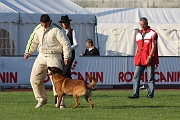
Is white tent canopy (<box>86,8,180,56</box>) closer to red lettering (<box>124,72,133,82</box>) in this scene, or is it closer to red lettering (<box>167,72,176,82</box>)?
red lettering (<box>167,72,176,82</box>)

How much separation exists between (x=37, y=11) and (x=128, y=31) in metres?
5.80

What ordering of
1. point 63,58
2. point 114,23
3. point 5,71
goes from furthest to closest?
point 114,23 < point 5,71 < point 63,58

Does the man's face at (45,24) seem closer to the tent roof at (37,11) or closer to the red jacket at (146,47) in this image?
the red jacket at (146,47)

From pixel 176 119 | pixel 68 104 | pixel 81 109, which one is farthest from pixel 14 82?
pixel 176 119

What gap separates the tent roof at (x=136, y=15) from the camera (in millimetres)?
32750

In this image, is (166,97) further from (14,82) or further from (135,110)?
(14,82)

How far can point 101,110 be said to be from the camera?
47.1 ft

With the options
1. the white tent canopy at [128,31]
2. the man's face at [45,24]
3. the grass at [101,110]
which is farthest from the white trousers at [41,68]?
the white tent canopy at [128,31]

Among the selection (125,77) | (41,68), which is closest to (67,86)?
(41,68)

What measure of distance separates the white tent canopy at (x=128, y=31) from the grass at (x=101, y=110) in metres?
13.4

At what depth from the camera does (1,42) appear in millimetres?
27094

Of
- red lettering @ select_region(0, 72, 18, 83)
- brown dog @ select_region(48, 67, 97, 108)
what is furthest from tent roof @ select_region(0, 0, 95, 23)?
A: brown dog @ select_region(48, 67, 97, 108)

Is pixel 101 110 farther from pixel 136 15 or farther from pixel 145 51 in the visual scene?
pixel 136 15

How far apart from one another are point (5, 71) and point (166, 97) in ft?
20.7
